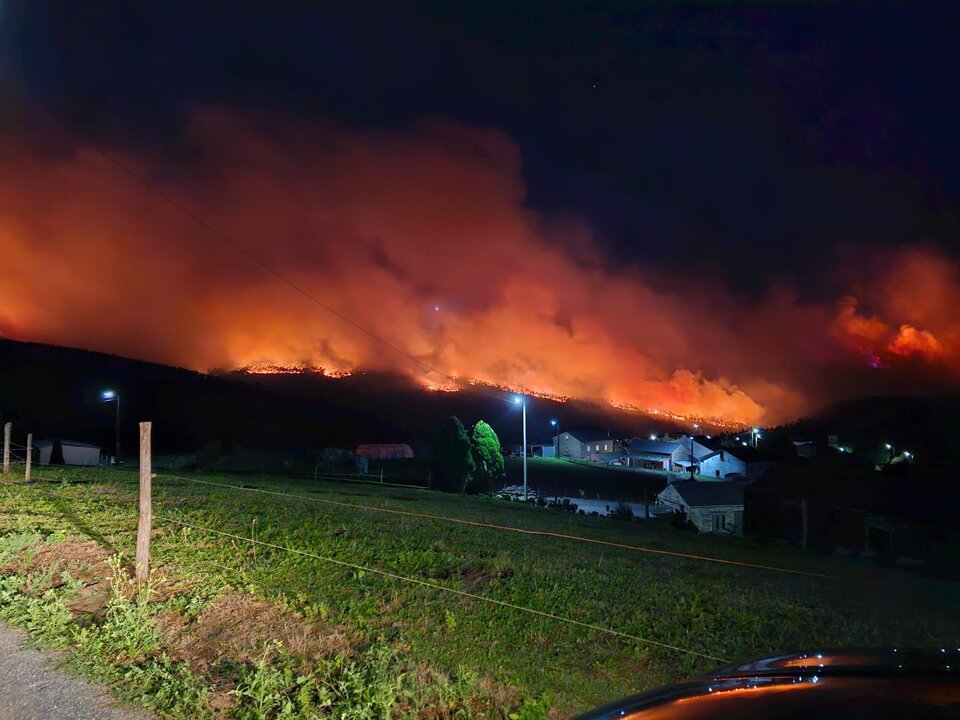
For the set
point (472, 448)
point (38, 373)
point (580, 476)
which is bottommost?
point (580, 476)

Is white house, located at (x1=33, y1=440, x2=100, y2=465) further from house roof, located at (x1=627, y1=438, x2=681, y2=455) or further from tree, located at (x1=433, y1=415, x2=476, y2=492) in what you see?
house roof, located at (x1=627, y1=438, x2=681, y2=455)

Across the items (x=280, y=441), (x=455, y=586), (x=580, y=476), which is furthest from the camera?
(x=280, y=441)

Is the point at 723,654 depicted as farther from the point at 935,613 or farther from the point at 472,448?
the point at 472,448

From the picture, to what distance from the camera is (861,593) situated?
37.9ft

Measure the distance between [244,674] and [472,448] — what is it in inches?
1502

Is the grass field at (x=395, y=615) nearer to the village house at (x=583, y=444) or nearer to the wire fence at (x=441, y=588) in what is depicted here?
the wire fence at (x=441, y=588)

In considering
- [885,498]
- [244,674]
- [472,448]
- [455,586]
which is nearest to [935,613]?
[455,586]

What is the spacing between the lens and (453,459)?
42.1m

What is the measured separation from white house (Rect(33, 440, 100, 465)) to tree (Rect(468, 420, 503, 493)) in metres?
31.6

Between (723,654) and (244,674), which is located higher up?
(244,674)

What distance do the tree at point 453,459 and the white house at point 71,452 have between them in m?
28.9

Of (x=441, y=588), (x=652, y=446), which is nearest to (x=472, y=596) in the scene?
(x=441, y=588)

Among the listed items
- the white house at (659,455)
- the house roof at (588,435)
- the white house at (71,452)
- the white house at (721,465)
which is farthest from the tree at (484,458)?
the house roof at (588,435)

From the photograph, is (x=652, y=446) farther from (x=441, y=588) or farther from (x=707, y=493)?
(x=441, y=588)
